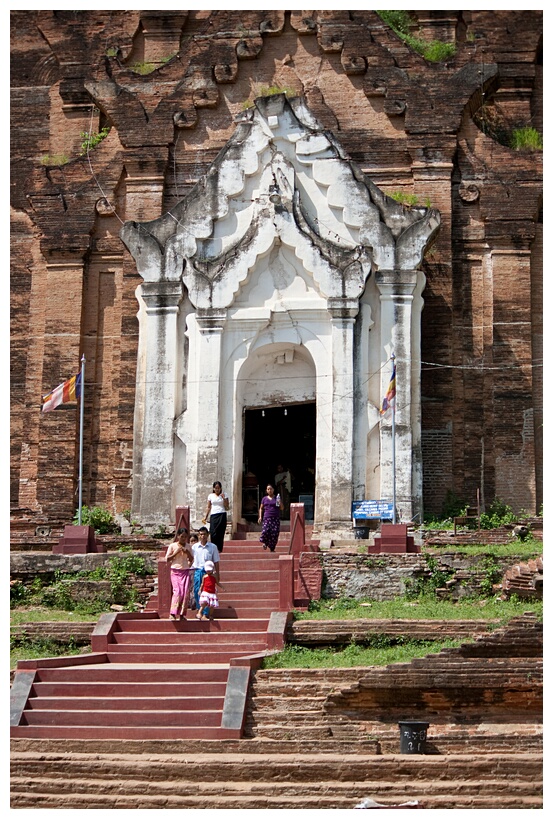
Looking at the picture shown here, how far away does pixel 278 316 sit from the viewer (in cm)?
2794

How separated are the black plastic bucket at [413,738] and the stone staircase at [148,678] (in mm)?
1960

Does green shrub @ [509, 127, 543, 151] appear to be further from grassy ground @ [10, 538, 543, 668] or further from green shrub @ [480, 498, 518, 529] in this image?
grassy ground @ [10, 538, 543, 668]

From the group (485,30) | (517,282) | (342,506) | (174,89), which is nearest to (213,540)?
(342,506)

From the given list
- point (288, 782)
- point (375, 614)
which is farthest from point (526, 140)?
point (288, 782)

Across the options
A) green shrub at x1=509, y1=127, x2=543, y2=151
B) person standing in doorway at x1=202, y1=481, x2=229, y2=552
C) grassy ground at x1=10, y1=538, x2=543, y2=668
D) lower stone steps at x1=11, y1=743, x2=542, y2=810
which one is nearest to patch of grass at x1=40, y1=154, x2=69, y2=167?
green shrub at x1=509, y1=127, x2=543, y2=151

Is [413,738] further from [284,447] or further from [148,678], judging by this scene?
[284,447]

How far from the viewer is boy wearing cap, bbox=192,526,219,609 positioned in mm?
21797

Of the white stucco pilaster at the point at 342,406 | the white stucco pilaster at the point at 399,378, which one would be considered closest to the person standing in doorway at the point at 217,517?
the white stucco pilaster at the point at 342,406

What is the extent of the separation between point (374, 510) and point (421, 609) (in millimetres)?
4611

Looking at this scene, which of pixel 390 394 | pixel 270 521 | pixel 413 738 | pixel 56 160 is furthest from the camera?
pixel 56 160

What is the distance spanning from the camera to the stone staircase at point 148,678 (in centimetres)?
1844

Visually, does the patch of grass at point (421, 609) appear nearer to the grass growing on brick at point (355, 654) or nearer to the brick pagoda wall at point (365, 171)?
the grass growing on brick at point (355, 654)

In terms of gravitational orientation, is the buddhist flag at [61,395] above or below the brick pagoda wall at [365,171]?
below

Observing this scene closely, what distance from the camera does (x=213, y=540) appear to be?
949 inches
